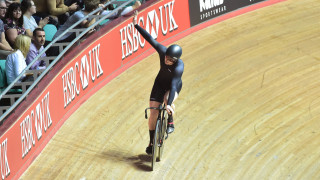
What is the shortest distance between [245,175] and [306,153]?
38.0 inches

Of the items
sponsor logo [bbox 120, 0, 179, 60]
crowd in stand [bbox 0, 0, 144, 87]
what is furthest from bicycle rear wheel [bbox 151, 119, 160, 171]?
sponsor logo [bbox 120, 0, 179, 60]

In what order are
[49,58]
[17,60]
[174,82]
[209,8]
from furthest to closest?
[209,8] < [49,58] < [17,60] < [174,82]

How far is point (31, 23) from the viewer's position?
32.8 ft

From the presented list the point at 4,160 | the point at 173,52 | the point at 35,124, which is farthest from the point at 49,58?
the point at 173,52

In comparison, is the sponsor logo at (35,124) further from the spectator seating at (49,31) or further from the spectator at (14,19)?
the spectator seating at (49,31)

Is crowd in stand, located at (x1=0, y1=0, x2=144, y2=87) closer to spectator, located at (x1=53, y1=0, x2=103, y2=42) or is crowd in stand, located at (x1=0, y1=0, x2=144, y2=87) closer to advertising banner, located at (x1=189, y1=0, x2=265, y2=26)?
spectator, located at (x1=53, y1=0, x2=103, y2=42)

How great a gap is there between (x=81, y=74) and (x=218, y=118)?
2012 mm

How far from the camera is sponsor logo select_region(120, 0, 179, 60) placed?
1061 cm

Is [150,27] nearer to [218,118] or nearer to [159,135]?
[218,118]

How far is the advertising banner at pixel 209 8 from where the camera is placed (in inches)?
471

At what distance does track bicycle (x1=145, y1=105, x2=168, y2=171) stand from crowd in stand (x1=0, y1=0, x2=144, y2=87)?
182 cm

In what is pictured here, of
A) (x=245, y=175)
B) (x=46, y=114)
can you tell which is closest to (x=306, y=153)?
(x=245, y=175)

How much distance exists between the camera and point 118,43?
10445 millimetres

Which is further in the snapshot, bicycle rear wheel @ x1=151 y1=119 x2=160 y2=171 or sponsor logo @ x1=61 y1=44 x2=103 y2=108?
sponsor logo @ x1=61 y1=44 x2=103 y2=108
